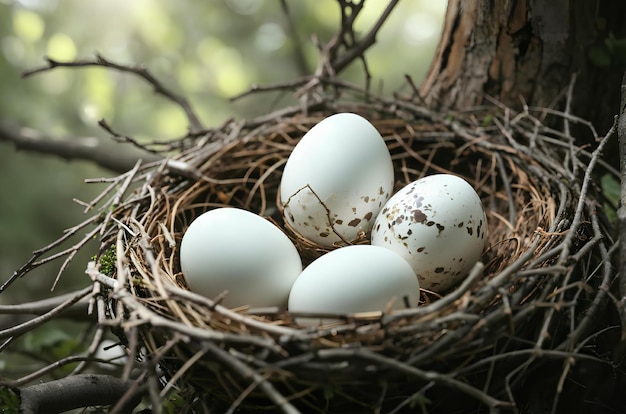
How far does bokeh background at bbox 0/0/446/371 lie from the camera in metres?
1.98

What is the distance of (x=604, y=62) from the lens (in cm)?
122

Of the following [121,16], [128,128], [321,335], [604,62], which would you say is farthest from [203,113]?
[321,335]

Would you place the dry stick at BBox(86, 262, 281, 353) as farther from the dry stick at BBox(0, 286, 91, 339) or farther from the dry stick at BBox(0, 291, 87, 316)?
the dry stick at BBox(0, 291, 87, 316)

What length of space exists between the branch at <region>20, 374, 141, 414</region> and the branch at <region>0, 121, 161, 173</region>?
77 cm

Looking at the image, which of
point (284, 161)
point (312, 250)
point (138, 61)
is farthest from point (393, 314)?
point (138, 61)

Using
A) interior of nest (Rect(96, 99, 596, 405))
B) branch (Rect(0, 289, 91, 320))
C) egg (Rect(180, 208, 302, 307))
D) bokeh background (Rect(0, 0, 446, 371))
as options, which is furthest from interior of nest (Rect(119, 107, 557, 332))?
bokeh background (Rect(0, 0, 446, 371))

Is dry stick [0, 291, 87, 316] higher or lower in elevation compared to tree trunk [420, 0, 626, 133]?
lower

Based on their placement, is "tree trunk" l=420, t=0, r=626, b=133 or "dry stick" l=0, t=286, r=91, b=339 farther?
"tree trunk" l=420, t=0, r=626, b=133

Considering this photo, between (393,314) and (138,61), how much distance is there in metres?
1.80

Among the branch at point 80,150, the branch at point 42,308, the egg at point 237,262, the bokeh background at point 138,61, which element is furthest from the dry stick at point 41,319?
the bokeh background at point 138,61

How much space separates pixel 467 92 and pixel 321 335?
82 centimetres

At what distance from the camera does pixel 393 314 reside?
2.42 ft

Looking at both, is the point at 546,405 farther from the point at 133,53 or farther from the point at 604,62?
the point at 133,53

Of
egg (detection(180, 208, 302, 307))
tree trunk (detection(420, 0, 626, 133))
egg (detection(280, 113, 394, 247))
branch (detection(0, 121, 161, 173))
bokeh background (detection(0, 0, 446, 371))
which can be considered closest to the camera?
egg (detection(180, 208, 302, 307))
